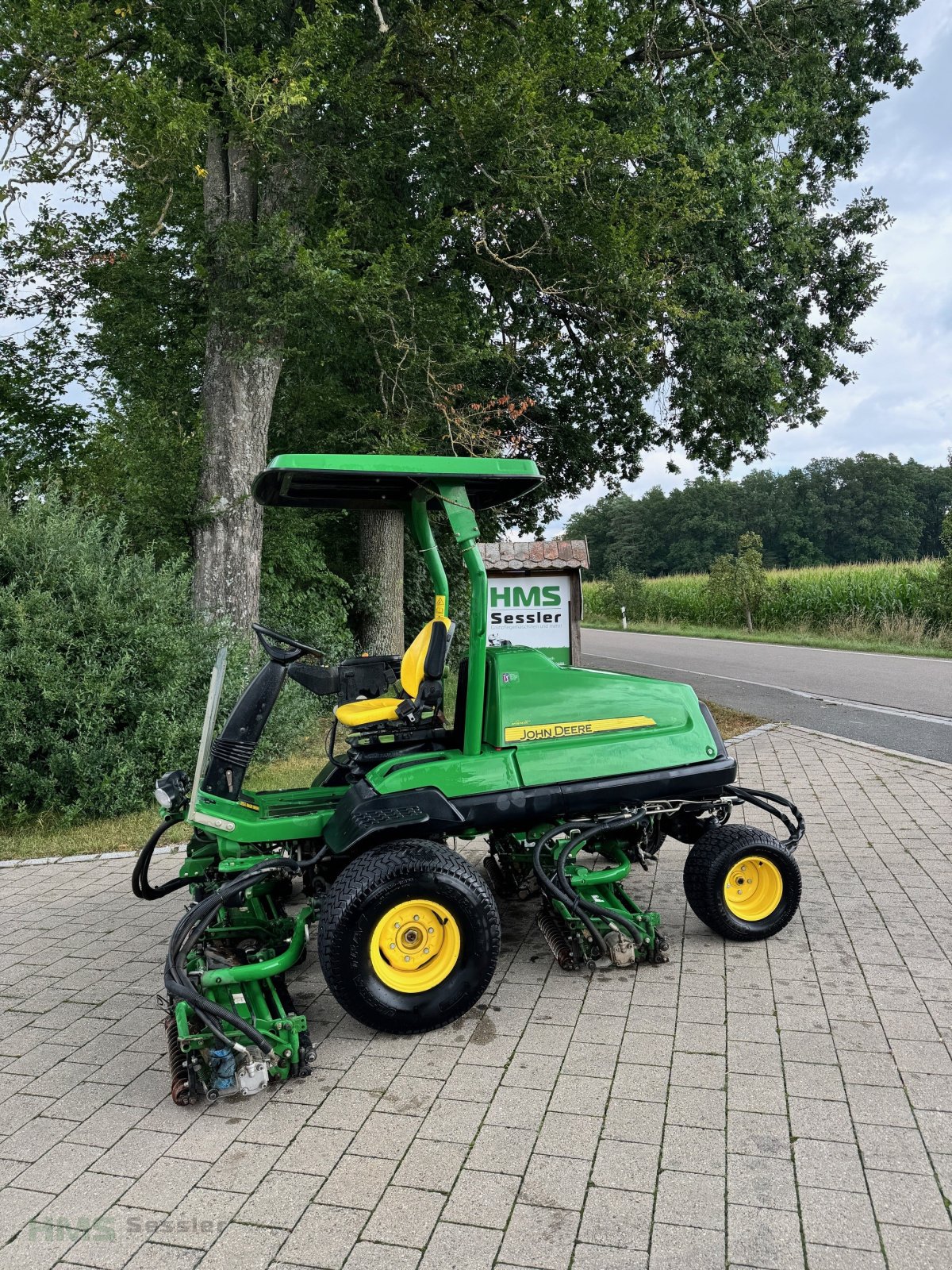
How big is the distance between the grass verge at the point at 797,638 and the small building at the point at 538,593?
1182cm

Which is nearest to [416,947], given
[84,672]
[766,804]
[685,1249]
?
[685,1249]

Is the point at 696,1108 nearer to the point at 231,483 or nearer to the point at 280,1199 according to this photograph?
the point at 280,1199

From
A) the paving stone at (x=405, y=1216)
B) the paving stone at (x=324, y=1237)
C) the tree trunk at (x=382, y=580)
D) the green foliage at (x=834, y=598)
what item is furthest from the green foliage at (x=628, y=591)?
the paving stone at (x=324, y=1237)

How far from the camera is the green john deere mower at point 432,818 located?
361 cm

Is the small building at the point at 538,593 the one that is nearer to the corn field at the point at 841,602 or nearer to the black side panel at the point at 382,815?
the black side panel at the point at 382,815

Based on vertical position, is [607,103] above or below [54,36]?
above

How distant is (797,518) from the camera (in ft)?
214

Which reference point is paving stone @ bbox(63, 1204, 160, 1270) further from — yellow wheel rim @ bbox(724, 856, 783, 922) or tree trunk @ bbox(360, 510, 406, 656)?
tree trunk @ bbox(360, 510, 406, 656)

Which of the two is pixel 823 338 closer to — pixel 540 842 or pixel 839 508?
pixel 540 842

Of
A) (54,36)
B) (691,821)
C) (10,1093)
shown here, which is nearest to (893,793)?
(691,821)

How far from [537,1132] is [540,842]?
1.37 metres

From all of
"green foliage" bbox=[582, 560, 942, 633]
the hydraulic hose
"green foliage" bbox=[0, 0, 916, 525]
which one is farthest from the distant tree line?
the hydraulic hose

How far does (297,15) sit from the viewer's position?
9711 millimetres

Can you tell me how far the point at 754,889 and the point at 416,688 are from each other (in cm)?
194
